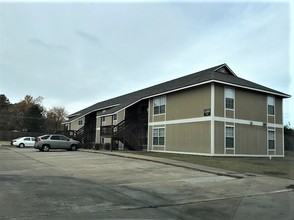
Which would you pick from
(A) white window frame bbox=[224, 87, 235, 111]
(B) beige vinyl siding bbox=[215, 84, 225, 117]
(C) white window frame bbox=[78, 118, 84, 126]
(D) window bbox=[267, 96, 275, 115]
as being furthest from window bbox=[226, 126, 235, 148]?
(C) white window frame bbox=[78, 118, 84, 126]

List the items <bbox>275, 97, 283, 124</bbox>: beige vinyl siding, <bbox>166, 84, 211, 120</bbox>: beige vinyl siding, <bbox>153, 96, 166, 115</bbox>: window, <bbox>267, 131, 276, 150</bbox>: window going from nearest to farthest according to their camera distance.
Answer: <bbox>166, 84, 211, 120</bbox>: beige vinyl siding → <bbox>267, 131, 276, 150</bbox>: window → <bbox>275, 97, 283, 124</bbox>: beige vinyl siding → <bbox>153, 96, 166, 115</bbox>: window

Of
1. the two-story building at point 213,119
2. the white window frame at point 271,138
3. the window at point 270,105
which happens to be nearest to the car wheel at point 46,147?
the two-story building at point 213,119

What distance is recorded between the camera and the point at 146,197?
1091 cm

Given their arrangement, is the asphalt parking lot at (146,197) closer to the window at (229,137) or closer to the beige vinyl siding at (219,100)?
the beige vinyl siding at (219,100)

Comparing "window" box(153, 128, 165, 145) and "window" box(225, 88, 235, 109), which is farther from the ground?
"window" box(225, 88, 235, 109)

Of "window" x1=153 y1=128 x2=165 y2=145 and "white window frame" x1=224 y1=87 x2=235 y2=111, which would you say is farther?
"window" x1=153 y1=128 x2=165 y2=145

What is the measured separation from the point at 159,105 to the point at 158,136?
2.90m

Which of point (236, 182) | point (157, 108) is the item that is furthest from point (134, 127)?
point (236, 182)

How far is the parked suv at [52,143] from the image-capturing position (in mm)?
35688

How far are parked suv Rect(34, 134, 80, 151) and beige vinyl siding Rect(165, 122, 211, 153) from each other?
1047 cm

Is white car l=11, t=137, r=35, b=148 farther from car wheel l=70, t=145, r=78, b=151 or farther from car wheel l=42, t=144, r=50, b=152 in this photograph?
car wheel l=42, t=144, r=50, b=152

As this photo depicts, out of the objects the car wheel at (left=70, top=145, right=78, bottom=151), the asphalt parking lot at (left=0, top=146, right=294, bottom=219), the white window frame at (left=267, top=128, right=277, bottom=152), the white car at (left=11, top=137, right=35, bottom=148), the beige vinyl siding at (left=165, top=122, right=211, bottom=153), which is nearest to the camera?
the asphalt parking lot at (left=0, top=146, right=294, bottom=219)

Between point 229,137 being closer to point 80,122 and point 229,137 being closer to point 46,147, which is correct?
point 46,147

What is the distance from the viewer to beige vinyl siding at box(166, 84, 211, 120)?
93.5 ft
